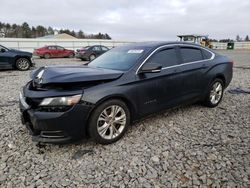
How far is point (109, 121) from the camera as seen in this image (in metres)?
3.47

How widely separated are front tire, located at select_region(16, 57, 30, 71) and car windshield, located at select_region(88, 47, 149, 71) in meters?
8.52

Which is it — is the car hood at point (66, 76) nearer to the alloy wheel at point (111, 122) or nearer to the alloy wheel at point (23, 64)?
the alloy wheel at point (111, 122)

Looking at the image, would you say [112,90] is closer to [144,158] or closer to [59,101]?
[59,101]

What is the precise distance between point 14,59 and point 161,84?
977 centimetres

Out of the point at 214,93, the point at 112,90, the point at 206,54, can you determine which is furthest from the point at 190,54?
the point at 112,90

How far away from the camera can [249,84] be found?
7824mm

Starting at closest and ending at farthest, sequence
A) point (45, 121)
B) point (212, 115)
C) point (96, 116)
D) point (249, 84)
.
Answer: point (45, 121) < point (96, 116) < point (212, 115) < point (249, 84)

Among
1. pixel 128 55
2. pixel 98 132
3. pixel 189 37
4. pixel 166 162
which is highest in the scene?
pixel 189 37

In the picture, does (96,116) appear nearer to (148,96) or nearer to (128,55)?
(148,96)

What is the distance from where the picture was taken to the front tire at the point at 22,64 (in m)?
11.7

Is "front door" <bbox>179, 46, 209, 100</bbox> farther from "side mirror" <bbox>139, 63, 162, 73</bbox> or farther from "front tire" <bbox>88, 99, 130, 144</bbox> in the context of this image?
"front tire" <bbox>88, 99, 130, 144</bbox>

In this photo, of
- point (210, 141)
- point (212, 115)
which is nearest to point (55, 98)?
point (210, 141)

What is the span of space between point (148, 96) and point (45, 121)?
1655 mm

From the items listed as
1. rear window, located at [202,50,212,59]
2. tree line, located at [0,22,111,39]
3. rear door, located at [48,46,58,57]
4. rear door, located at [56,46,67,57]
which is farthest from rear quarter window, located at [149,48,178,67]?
tree line, located at [0,22,111,39]
